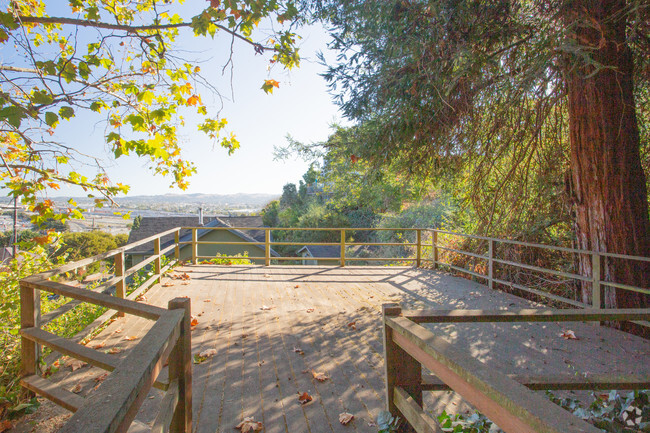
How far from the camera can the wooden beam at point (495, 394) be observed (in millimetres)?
766

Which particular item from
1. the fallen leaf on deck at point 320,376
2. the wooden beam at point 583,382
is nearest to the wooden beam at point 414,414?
the wooden beam at point 583,382

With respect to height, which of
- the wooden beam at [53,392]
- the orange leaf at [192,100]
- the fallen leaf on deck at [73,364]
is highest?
the orange leaf at [192,100]

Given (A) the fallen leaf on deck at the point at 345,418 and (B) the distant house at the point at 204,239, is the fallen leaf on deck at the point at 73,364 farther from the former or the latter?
(B) the distant house at the point at 204,239

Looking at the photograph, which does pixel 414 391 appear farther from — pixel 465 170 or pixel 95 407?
pixel 465 170

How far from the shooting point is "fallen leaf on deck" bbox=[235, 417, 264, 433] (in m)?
2.46

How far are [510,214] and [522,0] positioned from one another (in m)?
3.45

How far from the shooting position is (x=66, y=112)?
367 cm

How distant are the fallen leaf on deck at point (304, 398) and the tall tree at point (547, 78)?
3.73 meters

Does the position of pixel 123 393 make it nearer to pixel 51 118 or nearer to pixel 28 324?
pixel 28 324

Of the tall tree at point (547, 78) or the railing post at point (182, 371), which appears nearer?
the railing post at point (182, 371)

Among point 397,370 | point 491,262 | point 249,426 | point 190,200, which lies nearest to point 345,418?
point 249,426

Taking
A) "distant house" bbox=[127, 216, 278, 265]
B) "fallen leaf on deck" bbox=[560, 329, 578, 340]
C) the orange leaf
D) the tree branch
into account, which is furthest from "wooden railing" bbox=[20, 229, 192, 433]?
"distant house" bbox=[127, 216, 278, 265]

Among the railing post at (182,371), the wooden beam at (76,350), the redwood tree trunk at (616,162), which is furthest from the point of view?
the redwood tree trunk at (616,162)

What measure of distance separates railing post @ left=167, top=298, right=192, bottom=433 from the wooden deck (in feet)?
2.58
